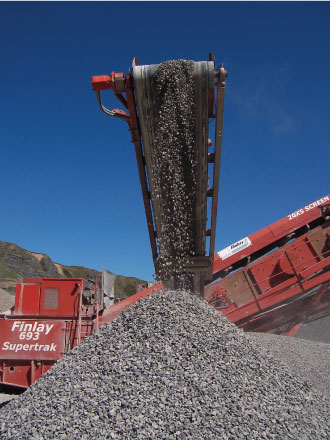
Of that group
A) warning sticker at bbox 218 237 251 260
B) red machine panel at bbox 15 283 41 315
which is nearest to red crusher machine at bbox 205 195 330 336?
warning sticker at bbox 218 237 251 260

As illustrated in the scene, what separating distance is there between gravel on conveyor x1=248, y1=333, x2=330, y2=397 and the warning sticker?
1.38 meters

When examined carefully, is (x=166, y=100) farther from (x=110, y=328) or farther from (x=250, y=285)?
(x=250, y=285)

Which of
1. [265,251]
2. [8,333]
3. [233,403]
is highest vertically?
[265,251]

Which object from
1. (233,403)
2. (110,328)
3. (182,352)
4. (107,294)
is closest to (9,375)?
(107,294)

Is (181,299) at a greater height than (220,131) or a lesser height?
lesser

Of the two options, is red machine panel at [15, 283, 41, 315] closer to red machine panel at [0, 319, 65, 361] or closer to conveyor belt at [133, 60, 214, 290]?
red machine panel at [0, 319, 65, 361]

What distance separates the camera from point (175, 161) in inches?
165

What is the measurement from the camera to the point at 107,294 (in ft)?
20.4

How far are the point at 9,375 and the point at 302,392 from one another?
4.07 metres

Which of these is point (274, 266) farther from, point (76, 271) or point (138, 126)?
point (76, 271)

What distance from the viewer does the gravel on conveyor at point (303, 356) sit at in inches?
197

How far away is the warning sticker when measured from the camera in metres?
Result: 6.74

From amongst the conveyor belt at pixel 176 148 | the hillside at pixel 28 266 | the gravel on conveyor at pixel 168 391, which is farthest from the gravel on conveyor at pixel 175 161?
the hillside at pixel 28 266

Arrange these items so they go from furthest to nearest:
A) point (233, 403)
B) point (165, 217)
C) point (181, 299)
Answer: point (165, 217), point (181, 299), point (233, 403)
